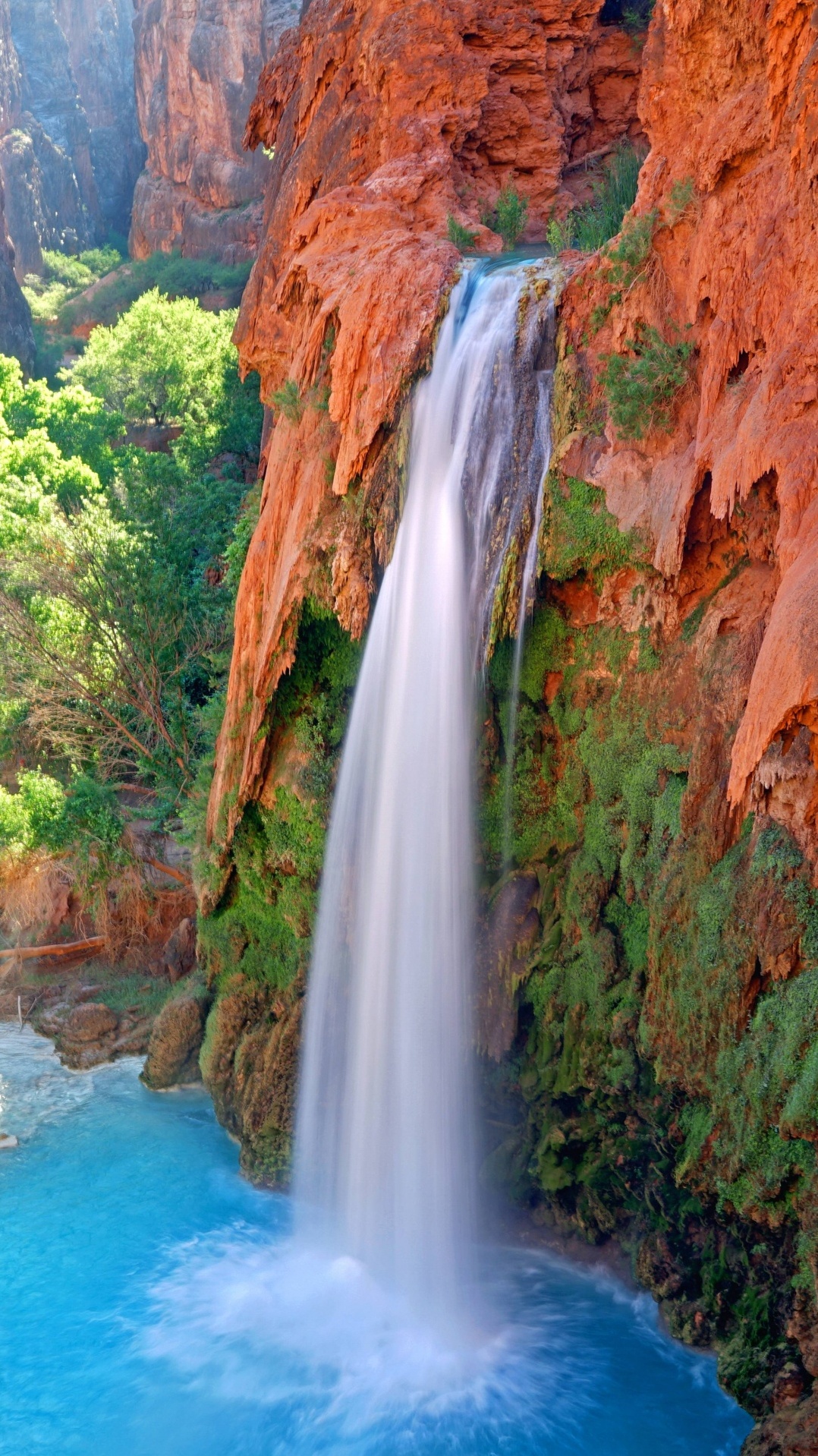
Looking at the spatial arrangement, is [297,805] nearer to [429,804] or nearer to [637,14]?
[429,804]

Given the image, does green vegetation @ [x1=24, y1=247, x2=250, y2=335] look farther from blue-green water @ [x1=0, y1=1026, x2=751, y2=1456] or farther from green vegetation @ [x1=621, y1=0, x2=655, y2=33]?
blue-green water @ [x1=0, y1=1026, x2=751, y2=1456]

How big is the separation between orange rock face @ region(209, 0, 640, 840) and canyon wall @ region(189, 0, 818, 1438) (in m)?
0.06

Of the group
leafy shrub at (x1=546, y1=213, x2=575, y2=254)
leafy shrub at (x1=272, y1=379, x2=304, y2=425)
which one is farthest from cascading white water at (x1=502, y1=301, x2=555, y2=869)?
leafy shrub at (x1=272, y1=379, x2=304, y2=425)

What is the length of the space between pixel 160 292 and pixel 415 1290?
43.5 m

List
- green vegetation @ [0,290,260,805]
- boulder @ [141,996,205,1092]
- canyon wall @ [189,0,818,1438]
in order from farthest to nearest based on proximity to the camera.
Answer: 1. green vegetation @ [0,290,260,805]
2. boulder @ [141,996,205,1092]
3. canyon wall @ [189,0,818,1438]

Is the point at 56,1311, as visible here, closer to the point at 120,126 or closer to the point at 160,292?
the point at 160,292

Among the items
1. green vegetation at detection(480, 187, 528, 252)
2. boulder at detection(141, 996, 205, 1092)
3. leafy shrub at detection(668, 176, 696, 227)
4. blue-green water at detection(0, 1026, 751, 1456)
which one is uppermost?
green vegetation at detection(480, 187, 528, 252)

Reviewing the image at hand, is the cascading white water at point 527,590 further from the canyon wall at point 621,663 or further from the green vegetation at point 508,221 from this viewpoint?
the green vegetation at point 508,221

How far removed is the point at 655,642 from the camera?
10.5m

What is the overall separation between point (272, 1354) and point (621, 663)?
699cm

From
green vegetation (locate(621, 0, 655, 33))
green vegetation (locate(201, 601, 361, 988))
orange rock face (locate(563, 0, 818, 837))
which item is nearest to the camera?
orange rock face (locate(563, 0, 818, 837))

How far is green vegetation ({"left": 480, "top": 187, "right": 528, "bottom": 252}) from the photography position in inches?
574

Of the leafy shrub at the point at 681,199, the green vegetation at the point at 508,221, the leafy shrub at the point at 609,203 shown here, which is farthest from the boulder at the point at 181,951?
the leafy shrub at the point at 681,199

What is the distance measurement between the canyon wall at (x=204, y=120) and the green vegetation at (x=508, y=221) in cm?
3703
